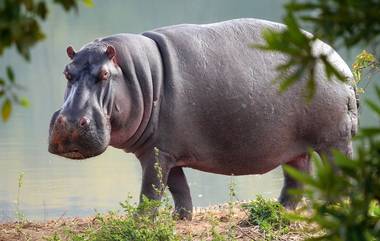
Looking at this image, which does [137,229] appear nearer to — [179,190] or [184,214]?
[184,214]

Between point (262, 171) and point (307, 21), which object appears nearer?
point (307, 21)

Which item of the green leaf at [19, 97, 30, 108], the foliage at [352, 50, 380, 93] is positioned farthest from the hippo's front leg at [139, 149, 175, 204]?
the green leaf at [19, 97, 30, 108]

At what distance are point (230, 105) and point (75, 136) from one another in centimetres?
114

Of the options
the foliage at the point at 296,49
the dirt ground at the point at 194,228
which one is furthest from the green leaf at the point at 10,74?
the dirt ground at the point at 194,228

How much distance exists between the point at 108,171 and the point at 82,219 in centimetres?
733

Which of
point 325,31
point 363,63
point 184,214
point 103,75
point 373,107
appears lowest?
point 184,214

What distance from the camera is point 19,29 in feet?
4.91

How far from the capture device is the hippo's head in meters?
5.11

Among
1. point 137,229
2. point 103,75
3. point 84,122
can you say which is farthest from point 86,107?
point 137,229

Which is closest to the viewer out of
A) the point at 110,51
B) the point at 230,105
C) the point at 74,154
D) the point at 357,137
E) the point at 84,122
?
the point at 357,137

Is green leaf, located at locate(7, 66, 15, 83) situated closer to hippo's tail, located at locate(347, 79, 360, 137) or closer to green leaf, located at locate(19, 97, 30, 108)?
green leaf, located at locate(19, 97, 30, 108)

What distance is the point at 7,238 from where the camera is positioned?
17.1 ft

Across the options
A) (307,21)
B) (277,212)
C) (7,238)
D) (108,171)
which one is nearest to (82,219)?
(7,238)

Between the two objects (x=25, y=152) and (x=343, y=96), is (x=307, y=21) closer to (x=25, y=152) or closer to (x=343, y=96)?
(x=343, y=96)
